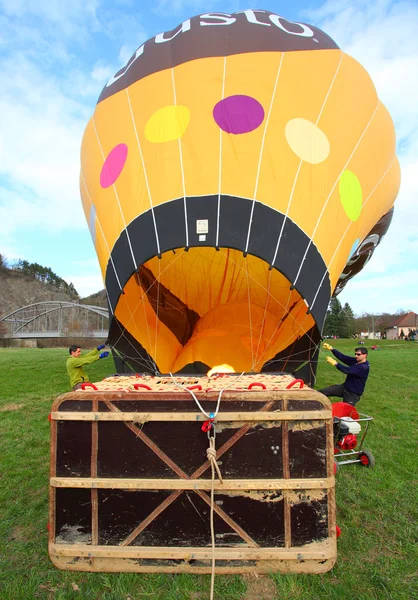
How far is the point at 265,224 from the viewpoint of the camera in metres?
4.17

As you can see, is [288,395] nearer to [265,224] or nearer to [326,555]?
[326,555]

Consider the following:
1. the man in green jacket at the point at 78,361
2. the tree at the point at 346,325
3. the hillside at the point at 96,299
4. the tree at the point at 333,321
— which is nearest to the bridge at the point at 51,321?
the hillside at the point at 96,299

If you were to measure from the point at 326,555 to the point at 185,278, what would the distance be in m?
4.66

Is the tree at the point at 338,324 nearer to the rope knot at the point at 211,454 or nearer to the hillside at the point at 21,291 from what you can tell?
the rope knot at the point at 211,454

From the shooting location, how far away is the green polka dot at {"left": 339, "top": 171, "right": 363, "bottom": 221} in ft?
15.5

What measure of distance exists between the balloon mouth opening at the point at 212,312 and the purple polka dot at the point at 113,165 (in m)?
1.13

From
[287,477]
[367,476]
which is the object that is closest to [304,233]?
[367,476]

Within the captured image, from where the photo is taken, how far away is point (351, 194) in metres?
4.86

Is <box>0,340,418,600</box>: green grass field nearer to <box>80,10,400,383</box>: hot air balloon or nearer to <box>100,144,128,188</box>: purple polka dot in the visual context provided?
<box>80,10,400,383</box>: hot air balloon

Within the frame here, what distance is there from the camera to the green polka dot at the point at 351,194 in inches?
186

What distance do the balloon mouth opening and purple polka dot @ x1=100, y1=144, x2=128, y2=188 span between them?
113 centimetres

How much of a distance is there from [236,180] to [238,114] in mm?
874

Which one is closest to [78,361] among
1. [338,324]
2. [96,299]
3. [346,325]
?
[338,324]

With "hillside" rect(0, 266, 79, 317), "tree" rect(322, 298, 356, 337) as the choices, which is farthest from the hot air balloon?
"hillside" rect(0, 266, 79, 317)
